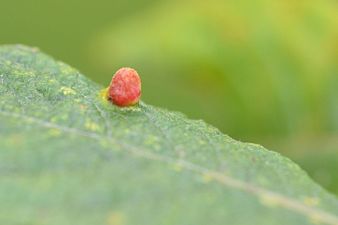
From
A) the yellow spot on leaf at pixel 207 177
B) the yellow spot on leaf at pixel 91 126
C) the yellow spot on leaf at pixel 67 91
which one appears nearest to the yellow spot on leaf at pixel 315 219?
the yellow spot on leaf at pixel 207 177

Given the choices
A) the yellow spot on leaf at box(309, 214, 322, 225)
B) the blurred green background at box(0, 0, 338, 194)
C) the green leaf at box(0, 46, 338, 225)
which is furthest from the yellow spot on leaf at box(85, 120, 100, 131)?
the blurred green background at box(0, 0, 338, 194)

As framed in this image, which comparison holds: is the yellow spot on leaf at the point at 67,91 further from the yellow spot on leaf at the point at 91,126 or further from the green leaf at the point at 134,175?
the yellow spot on leaf at the point at 91,126

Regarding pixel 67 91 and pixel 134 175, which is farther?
pixel 67 91

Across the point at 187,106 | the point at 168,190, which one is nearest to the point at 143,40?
the point at 187,106

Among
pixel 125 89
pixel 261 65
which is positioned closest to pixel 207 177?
pixel 125 89

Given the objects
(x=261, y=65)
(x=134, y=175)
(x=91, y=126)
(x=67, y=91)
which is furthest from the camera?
(x=261, y=65)

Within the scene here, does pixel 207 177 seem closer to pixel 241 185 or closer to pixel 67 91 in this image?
pixel 241 185
